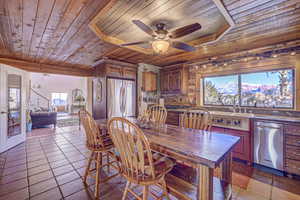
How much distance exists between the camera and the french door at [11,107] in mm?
3232

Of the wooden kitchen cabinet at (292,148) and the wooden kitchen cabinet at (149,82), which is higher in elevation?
the wooden kitchen cabinet at (149,82)

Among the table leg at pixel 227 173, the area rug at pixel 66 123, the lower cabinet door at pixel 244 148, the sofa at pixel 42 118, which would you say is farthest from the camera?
the area rug at pixel 66 123

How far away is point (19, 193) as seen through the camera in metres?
1.78

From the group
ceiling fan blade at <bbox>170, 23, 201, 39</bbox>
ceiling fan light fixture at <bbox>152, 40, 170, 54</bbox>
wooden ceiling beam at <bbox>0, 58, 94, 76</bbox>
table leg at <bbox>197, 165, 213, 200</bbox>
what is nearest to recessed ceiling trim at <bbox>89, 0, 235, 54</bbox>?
ceiling fan blade at <bbox>170, 23, 201, 39</bbox>

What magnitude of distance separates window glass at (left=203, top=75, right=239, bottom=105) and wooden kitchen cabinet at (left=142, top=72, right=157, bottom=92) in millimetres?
1587

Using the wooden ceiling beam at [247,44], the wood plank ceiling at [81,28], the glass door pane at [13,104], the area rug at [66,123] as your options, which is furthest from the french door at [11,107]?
the wooden ceiling beam at [247,44]

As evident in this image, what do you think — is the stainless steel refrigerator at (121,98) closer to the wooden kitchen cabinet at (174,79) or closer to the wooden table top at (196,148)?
the wooden kitchen cabinet at (174,79)

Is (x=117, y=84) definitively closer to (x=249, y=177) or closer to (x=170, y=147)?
(x=170, y=147)

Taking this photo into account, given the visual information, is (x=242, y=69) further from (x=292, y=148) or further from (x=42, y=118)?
(x=42, y=118)

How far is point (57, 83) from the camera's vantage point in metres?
11.4

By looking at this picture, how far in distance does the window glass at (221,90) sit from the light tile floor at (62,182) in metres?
1.64

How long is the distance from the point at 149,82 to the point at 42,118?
4829 millimetres

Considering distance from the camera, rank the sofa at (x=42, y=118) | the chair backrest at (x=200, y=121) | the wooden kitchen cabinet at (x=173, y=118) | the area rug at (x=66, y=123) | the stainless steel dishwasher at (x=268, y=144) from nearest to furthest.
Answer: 1. the chair backrest at (x=200, y=121)
2. the stainless steel dishwasher at (x=268, y=144)
3. the wooden kitchen cabinet at (x=173, y=118)
4. the sofa at (x=42, y=118)
5. the area rug at (x=66, y=123)

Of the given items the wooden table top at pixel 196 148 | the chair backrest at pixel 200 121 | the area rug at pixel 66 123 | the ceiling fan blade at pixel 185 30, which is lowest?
the area rug at pixel 66 123
